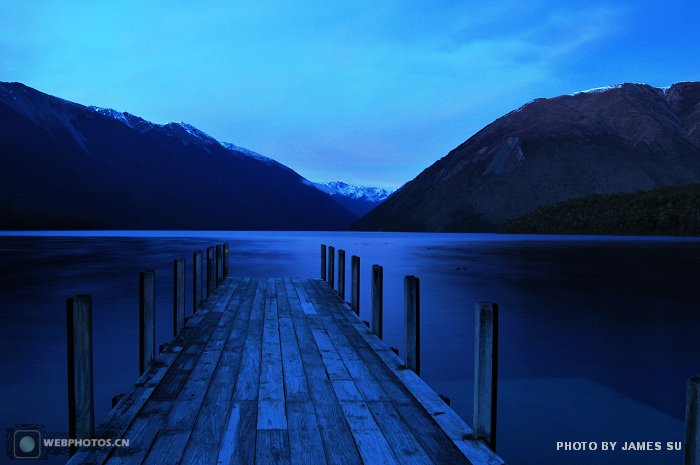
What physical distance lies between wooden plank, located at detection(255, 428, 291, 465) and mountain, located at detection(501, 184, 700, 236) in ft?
497

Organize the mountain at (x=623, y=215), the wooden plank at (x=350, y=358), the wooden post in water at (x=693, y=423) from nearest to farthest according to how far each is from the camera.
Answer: the wooden post in water at (x=693, y=423), the wooden plank at (x=350, y=358), the mountain at (x=623, y=215)

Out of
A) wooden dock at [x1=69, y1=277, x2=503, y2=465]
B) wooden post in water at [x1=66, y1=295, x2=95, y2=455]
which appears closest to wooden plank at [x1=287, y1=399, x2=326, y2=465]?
wooden dock at [x1=69, y1=277, x2=503, y2=465]

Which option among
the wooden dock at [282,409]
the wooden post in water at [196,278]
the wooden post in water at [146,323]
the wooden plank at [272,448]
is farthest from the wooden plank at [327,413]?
the wooden post in water at [196,278]

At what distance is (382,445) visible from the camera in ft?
15.8

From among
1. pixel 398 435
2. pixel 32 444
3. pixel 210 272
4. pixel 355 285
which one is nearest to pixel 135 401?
pixel 32 444

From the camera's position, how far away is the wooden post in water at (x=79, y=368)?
16.9 ft

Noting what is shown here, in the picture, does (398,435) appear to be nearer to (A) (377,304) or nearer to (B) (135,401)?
(B) (135,401)

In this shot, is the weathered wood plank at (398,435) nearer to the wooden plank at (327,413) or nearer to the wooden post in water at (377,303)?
the wooden plank at (327,413)

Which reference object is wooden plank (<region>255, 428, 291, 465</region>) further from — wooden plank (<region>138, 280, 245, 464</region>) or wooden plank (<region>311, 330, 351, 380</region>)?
wooden plank (<region>311, 330, 351, 380</region>)

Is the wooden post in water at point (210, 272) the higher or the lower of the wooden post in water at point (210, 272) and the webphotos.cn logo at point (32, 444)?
the higher

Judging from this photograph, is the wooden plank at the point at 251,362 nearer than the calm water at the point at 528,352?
Yes

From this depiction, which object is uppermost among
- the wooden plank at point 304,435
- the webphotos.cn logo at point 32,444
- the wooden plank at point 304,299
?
the wooden plank at point 304,435

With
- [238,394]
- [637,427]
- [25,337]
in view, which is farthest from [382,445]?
[25,337]

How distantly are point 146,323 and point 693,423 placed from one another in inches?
257
